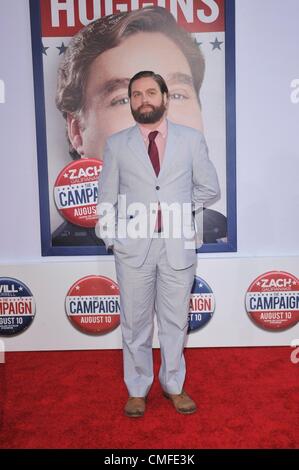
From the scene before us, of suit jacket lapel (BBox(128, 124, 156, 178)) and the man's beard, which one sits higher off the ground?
the man's beard

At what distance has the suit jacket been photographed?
267 cm

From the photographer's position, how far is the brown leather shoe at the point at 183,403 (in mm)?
2676

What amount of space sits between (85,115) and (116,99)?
0.84 feet

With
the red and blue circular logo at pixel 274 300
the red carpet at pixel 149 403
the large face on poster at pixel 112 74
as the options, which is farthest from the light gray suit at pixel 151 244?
the red and blue circular logo at pixel 274 300

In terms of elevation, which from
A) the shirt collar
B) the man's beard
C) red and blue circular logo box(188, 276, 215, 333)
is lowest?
red and blue circular logo box(188, 276, 215, 333)

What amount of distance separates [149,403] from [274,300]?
1.34m

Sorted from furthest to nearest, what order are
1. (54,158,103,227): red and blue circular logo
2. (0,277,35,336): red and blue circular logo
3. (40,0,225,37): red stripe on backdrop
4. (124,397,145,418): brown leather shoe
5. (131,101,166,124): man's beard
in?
1. (0,277,35,336): red and blue circular logo
2. (54,158,103,227): red and blue circular logo
3. (40,0,225,37): red stripe on backdrop
4. (131,101,166,124): man's beard
5. (124,397,145,418): brown leather shoe

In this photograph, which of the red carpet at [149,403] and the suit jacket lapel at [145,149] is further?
the suit jacket lapel at [145,149]

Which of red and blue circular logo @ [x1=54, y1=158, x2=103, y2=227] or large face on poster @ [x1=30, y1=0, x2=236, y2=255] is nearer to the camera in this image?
large face on poster @ [x1=30, y1=0, x2=236, y2=255]

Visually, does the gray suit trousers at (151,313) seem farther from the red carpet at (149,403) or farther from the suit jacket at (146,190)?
the red carpet at (149,403)

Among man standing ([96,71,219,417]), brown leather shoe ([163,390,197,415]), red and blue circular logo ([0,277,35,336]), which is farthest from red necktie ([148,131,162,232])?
red and blue circular logo ([0,277,35,336])

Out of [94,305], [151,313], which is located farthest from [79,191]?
[151,313]

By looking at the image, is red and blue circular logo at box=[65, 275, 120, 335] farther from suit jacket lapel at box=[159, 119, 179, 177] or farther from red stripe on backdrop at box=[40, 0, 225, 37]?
red stripe on backdrop at box=[40, 0, 225, 37]

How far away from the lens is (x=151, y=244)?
2699 mm
